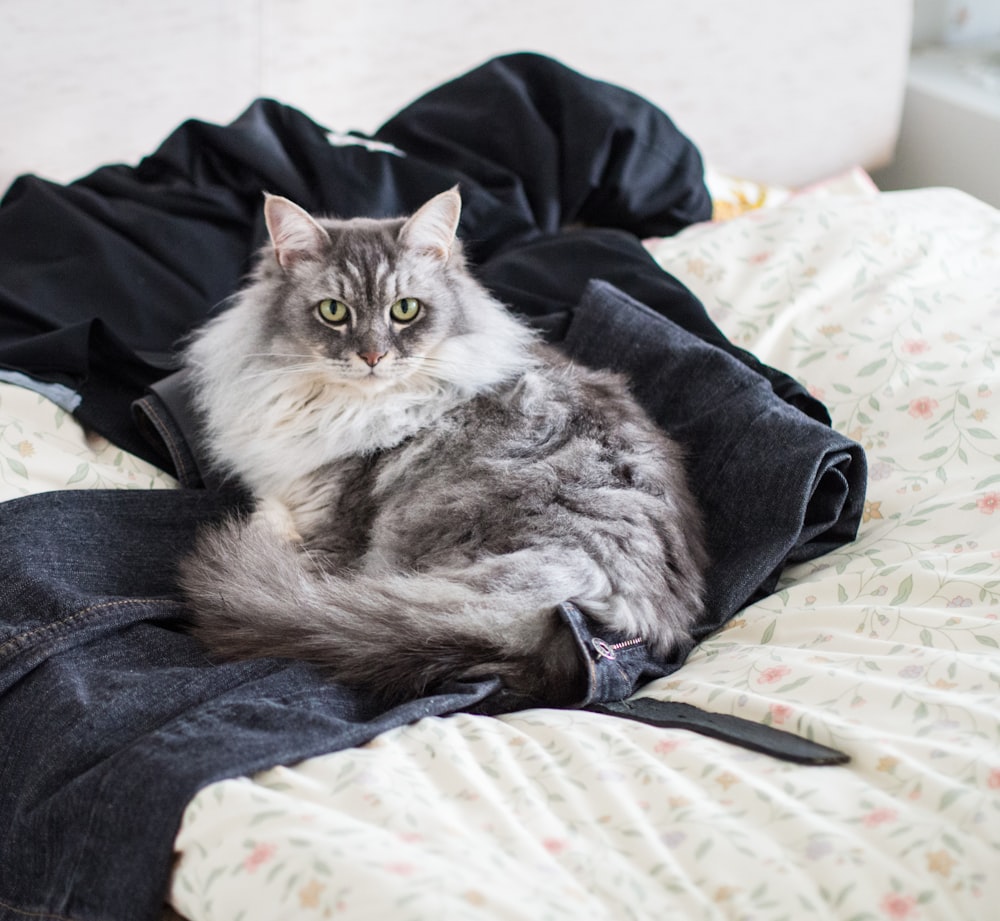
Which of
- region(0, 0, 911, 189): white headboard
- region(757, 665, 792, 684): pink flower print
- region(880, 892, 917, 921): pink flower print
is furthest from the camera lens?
region(0, 0, 911, 189): white headboard

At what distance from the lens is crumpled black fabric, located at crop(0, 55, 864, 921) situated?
1.24m

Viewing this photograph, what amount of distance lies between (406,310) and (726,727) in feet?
2.77

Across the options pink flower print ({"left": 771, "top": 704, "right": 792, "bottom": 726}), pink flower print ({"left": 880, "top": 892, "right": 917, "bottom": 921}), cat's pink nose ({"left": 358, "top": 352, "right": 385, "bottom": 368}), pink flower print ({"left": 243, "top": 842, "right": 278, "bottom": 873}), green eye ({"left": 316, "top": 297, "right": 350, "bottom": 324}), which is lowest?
pink flower print ({"left": 243, "top": 842, "right": 278, "bottom": 873})

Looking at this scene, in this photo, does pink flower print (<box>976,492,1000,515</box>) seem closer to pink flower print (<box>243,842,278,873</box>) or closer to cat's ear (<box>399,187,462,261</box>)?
cat's ear (<box>399,187,462,261</box>)

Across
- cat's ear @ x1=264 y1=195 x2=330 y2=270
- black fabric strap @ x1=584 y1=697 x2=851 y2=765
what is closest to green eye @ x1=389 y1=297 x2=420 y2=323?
cat's ear @ x1=264 y1=195 x2=330 y2=270

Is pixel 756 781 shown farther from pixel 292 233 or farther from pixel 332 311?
pixel 292 233

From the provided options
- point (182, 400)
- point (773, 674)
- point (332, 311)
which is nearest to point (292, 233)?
point (332, 311)

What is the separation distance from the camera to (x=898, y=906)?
102 centimetres

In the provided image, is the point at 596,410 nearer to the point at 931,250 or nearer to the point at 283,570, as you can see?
the point at 283,570

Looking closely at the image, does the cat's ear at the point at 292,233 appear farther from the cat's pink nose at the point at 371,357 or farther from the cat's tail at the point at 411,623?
the cat's tail at the point at 411,623

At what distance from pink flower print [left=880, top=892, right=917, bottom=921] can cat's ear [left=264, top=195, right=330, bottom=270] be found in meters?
1.24

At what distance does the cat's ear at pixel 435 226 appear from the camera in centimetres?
172

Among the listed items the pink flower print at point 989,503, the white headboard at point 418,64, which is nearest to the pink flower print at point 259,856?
the pink flower print at point 989,503

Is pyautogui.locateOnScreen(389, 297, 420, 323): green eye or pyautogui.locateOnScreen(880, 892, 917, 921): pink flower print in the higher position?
pyautogui.locateOnScreen(389, 297, 420, 323): green eye
